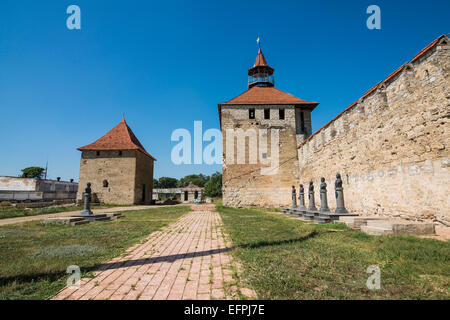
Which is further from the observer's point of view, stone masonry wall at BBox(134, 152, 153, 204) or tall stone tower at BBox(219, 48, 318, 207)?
stone masonry wall at BBox(134, 152, 153, 204)

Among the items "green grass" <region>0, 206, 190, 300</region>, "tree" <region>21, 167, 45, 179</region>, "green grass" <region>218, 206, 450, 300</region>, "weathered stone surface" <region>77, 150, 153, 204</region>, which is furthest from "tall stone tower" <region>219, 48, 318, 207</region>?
"tree" <region>21, 167, 45, 179</region>

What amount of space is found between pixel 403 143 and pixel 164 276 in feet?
26.0

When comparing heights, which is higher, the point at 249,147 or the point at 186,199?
the point at 249,147

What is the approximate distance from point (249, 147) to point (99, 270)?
1669 centimetres

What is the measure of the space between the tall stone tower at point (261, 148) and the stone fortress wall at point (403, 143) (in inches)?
299

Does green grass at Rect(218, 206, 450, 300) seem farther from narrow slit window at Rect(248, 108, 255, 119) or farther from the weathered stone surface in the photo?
the weathered stone surface

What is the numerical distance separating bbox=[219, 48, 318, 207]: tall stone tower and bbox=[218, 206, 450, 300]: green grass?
45.3 feet

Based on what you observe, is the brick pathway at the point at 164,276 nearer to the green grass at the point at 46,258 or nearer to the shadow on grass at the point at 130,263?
the shadow on grass at the point at 130,263

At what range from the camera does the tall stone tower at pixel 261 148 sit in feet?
61.0

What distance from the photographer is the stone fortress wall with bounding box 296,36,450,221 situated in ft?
19.0
